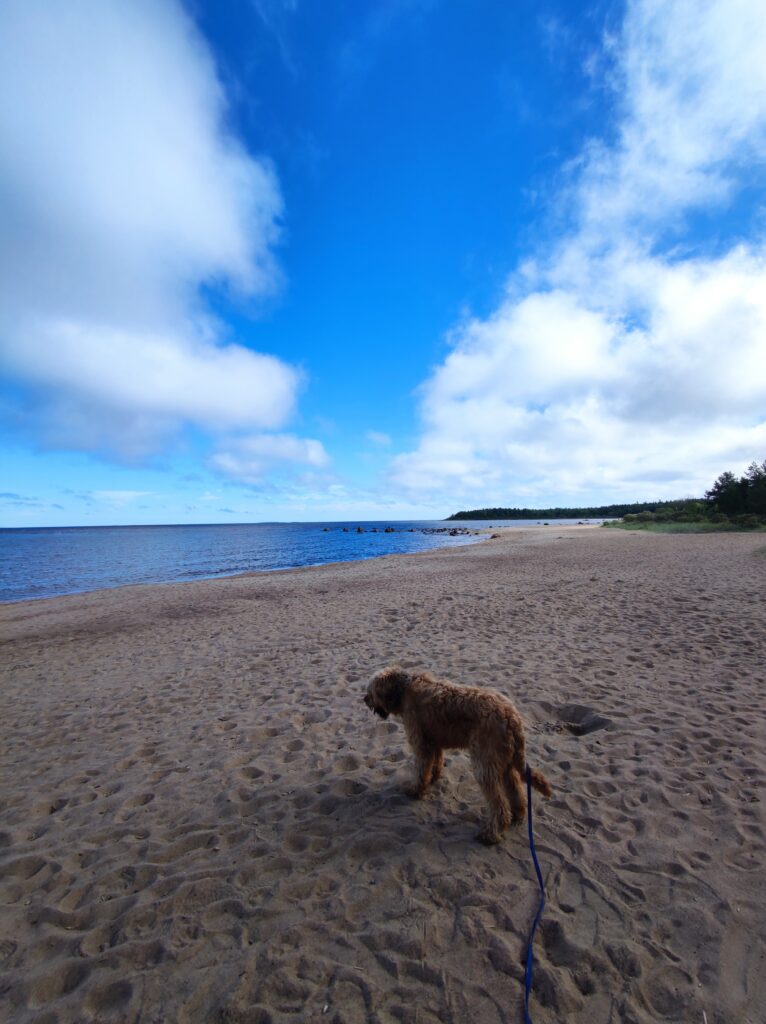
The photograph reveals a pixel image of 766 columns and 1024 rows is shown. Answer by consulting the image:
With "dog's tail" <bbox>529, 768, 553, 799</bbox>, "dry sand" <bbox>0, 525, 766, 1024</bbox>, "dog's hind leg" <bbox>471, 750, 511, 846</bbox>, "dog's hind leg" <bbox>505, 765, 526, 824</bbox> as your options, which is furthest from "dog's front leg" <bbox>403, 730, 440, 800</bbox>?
"dog's tail" <bbox>529, 768, 553, 799</bbox>

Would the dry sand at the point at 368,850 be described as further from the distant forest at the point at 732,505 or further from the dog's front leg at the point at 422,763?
the distant forest at the point at 732,505

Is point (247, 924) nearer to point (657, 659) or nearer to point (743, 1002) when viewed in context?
point (743, 1002)

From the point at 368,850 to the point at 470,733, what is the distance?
1324 mm

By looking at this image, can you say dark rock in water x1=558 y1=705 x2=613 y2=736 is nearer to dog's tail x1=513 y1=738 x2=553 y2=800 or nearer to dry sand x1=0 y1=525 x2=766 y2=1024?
dry sand x1=0 y1=525 x2=766 y2=1024

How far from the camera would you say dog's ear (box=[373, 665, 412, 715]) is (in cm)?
448

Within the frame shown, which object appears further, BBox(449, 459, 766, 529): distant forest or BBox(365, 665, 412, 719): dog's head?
BBox(449, 459, 766, 529): distant forest

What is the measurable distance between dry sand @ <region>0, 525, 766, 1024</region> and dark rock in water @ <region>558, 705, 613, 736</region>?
40mm

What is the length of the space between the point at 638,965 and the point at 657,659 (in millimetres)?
6325

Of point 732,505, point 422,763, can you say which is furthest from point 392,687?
point 732,505

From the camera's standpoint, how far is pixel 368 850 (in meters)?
3.81

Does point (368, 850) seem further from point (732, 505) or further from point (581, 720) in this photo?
point (732, 505)

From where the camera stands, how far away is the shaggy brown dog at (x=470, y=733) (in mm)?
3760

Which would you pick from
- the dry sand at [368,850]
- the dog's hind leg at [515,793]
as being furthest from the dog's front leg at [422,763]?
the dog's hind leg at [515,793]

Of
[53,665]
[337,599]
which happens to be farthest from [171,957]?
[337,599]
